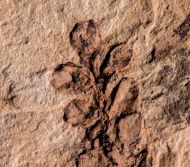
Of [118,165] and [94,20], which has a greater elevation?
[94,20]

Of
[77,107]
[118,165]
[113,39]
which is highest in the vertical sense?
[113,39]

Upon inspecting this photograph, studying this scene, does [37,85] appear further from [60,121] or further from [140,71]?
[140,71]

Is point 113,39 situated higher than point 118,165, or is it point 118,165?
point 113,39

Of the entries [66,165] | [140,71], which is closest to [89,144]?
[66,165]

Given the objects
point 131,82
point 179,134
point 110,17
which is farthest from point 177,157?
point 110,17

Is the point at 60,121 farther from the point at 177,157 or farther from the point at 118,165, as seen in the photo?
the point at 177,157
